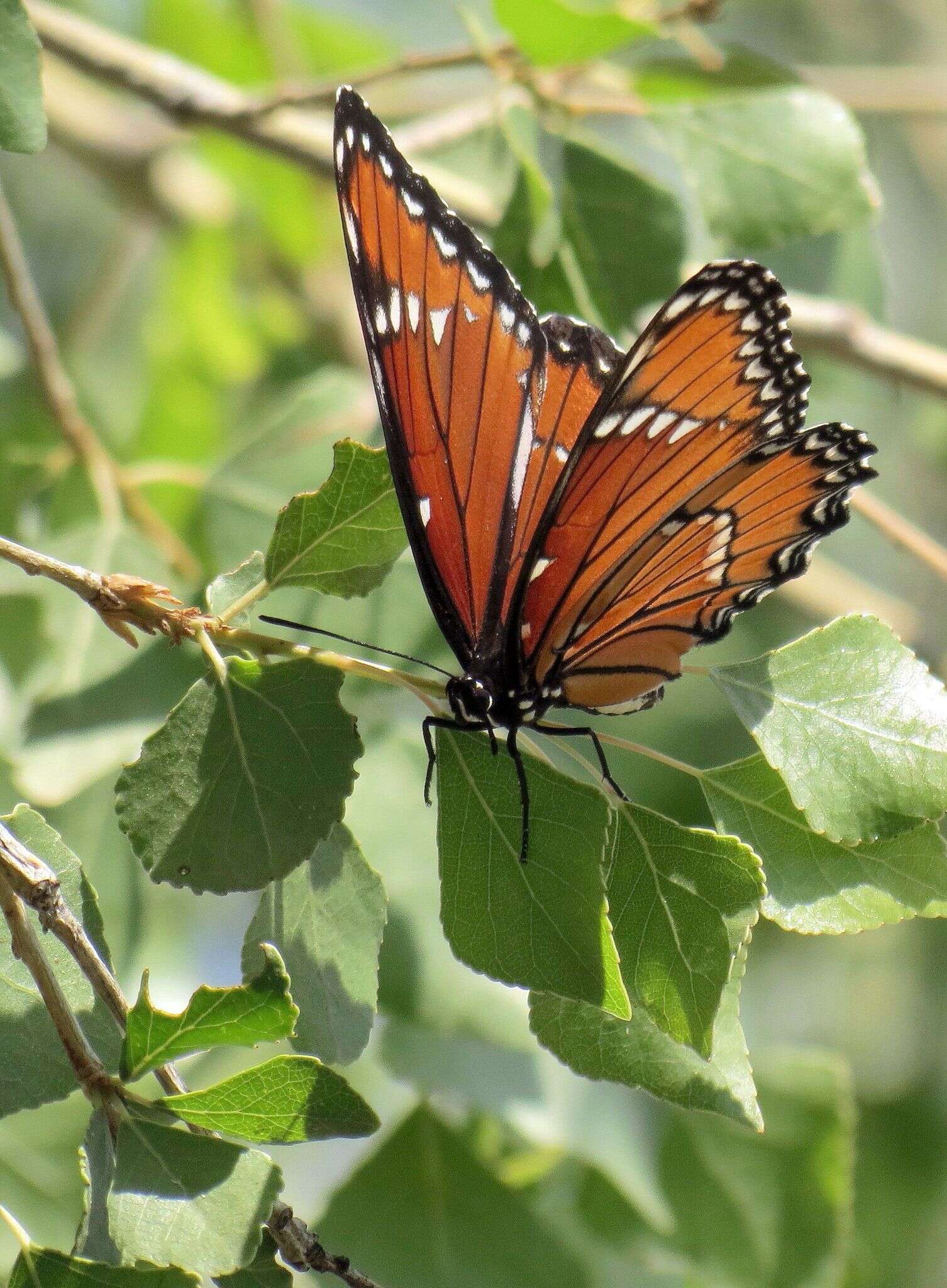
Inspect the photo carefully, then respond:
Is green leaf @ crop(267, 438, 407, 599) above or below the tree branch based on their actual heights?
above

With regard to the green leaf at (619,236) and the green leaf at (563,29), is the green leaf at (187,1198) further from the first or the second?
the green leaf at (563,29)

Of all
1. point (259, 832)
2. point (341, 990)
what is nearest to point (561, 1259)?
point (341, 990)

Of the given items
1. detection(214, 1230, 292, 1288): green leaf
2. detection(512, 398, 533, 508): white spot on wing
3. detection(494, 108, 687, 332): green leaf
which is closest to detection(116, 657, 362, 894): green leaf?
detection(214, 1230, 292, 1288): green leaf

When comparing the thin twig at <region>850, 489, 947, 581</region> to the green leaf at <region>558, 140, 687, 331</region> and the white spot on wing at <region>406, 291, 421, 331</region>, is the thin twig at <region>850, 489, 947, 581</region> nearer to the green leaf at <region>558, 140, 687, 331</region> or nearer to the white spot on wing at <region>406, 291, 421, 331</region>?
the green leaf at <region>558, 140, 687, 331</region>

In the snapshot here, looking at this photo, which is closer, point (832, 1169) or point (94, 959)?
point (94, 959)

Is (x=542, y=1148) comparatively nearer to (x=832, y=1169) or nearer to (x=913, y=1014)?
(x=832, y=1169)

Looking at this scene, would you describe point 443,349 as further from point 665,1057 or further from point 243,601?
point 665,1057
